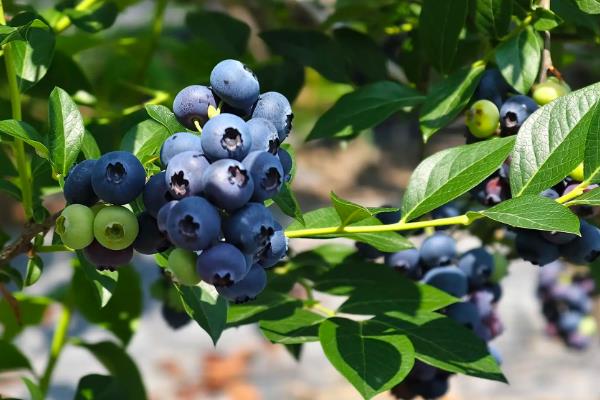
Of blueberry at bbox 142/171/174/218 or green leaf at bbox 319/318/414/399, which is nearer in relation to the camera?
blueberry at bbox 142/171/174/218

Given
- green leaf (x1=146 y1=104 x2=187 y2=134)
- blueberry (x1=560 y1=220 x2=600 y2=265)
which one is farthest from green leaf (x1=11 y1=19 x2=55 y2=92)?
blueberry (x1=560 y1=220 x2=600 y2=265)

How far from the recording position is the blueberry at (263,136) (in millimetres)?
676

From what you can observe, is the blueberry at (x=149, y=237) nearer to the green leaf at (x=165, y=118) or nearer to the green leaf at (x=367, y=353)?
the green leaf at (x=165, y=118)

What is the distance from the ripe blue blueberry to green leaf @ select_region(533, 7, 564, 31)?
503 millimetres

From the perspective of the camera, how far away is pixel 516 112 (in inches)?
36.8

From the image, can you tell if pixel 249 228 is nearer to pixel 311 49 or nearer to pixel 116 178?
pixel 116 178

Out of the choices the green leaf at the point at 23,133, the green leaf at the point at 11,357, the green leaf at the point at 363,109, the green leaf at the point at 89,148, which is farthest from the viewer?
the green leaf at the point at 11,357

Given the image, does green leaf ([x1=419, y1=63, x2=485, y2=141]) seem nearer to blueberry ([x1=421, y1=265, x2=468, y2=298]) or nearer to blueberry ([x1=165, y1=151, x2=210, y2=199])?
blueberry ([x1=421, y1=265, x2=468, y2=298])

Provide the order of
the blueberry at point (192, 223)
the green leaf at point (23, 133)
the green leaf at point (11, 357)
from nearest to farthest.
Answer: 1. the blueberry at point (192, 223)
2. the green leaf at point (23, 133)
3. the green leaf at point (11, 357)

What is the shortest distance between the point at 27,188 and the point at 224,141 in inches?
12.1

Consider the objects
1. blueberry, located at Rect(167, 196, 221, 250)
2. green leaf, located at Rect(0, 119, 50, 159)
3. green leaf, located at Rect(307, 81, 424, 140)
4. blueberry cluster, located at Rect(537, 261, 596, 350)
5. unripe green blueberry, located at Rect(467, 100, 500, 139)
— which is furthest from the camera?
blueberry cluster, located at Rect(537, 261, 596, 350)

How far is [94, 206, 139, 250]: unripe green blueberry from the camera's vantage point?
2.24ft

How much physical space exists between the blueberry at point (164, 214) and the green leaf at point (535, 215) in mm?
268

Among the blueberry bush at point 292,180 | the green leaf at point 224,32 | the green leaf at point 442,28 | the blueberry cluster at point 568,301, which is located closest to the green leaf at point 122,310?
the blueberry bush at point 292,180
